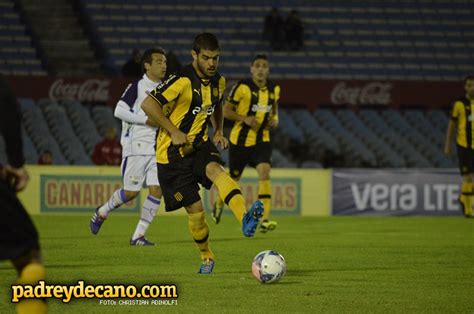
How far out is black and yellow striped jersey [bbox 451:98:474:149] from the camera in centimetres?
1855

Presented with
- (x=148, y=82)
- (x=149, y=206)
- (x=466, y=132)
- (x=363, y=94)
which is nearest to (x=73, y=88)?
(x=363, y=94)

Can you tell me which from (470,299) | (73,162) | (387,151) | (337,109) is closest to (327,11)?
(337,109)

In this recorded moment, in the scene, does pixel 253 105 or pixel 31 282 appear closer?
pixel 31 282

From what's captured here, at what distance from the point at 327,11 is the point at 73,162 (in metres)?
9.90

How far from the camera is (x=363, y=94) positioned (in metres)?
24.4

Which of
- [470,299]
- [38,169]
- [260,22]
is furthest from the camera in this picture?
[260,22]

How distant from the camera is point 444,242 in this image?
1327 cm

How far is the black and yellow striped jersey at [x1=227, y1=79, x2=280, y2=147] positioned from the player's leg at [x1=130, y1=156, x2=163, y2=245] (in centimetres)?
251

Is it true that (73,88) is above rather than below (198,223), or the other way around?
above

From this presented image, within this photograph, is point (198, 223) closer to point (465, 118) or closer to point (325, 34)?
point (465, 118)

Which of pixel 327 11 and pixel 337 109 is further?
pixel 327 11

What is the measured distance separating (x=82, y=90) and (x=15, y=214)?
1866 cm

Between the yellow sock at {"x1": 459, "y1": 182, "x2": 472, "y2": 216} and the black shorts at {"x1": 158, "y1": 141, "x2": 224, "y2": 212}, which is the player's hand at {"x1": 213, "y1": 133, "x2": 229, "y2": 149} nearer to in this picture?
the black shorts at {"x1": 158, "y1": 141, "x2": 224, "y2": 212}

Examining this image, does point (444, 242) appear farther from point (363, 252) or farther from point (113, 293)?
point (113, 293)
